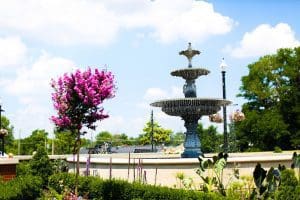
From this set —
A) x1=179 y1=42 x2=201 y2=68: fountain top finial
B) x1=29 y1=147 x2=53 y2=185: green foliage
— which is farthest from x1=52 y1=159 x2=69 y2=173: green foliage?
x1=179 y1=42 x2=201 y2=68: fountain top finial

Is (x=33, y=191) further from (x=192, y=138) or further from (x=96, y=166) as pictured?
(x=192, y=138)

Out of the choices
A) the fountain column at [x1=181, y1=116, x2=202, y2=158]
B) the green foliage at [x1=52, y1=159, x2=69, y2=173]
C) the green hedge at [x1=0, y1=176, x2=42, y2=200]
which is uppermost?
the fountain column at [x1=181, y1=116, x2=202, y2=158]

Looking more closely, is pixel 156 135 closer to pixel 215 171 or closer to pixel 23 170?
pixel 23 170

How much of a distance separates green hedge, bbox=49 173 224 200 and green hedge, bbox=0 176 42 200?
41.0 inches

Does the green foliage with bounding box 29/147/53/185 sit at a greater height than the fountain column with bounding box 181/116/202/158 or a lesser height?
lesser

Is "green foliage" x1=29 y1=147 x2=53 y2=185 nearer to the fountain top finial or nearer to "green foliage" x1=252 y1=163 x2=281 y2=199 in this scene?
the fountain top finial

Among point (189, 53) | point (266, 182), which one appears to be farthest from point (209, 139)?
point (266, 182)

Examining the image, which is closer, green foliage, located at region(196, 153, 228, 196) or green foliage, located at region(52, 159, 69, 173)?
green foliage, located at region(196, 153, 228, 196)

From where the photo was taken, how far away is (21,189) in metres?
12.2

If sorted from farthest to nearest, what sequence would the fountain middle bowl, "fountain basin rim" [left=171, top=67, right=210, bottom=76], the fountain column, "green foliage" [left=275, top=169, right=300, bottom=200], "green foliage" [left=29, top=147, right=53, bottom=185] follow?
"fountain basin rim" [left=171, top=67, right=210, bottom=76], "green foliage" [left=29, top=147, right=53, bottom=185], the fountain column, the fountain middle bowl, "green foliage" [left=275, top=169, right=300, bottom=200]

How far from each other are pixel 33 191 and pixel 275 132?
1200 inches

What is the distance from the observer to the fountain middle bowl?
17.3 metres

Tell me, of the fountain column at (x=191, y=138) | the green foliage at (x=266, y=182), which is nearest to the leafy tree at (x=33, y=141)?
the fountain column at (x=191, y=138)

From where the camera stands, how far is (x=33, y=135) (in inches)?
2352
